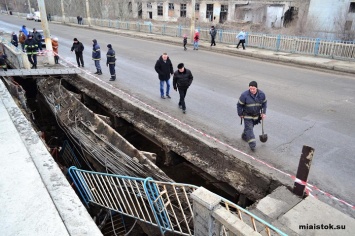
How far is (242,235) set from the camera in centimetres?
262

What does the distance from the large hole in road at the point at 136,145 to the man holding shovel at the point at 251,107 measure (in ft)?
3.99

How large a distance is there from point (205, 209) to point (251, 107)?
3622 mm

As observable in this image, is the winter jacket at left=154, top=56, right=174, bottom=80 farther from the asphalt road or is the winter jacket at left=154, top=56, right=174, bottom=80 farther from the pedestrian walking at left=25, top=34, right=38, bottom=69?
the pedestrian walking at left=25, top=34, right=38, bottom=69

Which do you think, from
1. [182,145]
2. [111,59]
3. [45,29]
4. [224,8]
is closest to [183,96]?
[182,145]

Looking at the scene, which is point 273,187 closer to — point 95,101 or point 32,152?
point 32,152

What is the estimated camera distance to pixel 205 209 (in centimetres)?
304

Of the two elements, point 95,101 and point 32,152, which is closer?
point 32,152

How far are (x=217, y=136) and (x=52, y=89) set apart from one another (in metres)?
7.81

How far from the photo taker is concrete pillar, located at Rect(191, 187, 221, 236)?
298cm

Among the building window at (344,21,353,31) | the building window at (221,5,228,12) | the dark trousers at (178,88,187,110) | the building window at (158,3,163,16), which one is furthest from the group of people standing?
the building window at (158,3,163,16)

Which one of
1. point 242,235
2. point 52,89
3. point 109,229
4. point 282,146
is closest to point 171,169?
point 109,229

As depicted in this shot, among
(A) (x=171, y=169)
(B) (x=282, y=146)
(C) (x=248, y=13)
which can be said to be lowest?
(A) (x=171, y=169)

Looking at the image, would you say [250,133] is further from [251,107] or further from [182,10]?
[182,10]

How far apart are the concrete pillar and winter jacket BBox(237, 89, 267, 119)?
3.45 meters
